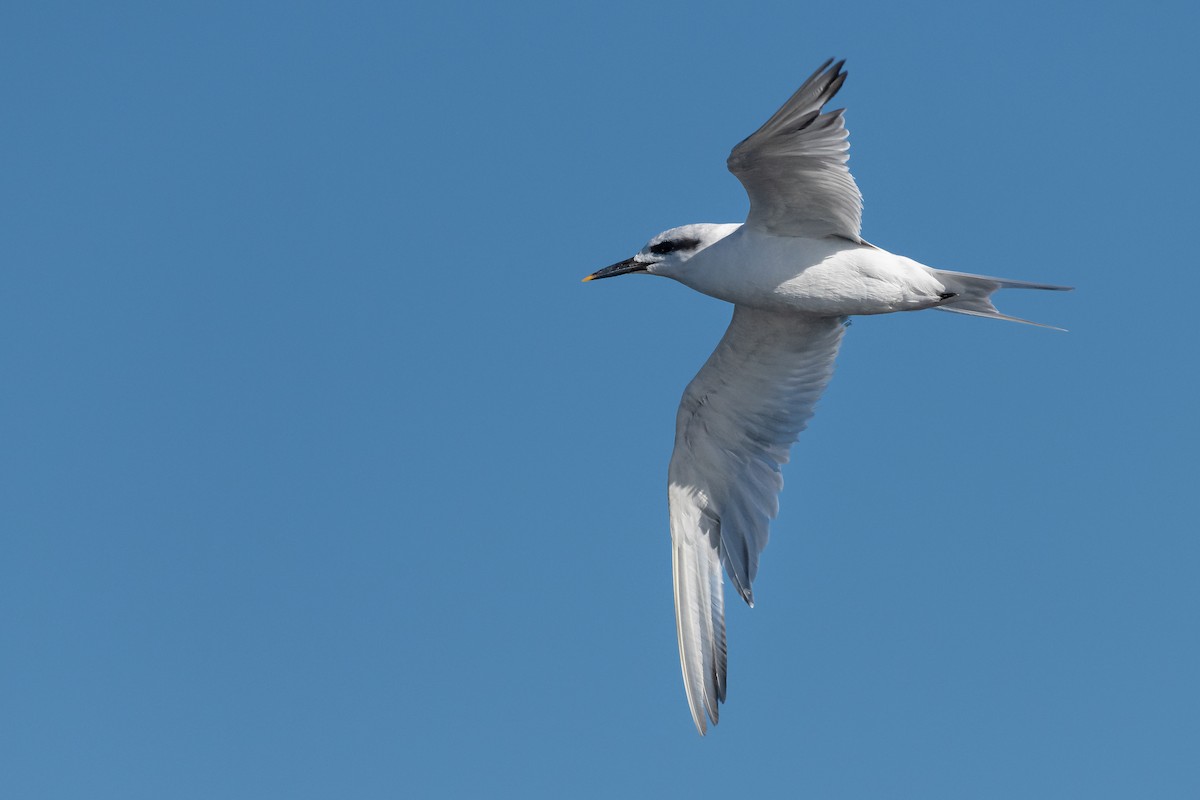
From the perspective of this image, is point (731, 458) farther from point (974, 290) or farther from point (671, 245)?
point (974, 290)

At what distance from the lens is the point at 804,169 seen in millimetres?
11469

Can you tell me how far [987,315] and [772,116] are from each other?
9.47 feet

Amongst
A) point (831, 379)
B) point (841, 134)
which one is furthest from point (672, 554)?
point (841, 134)

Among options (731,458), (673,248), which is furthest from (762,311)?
(731,458)

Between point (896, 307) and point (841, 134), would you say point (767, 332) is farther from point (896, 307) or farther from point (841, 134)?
point (841, 134)

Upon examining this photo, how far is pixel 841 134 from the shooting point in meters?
11.2

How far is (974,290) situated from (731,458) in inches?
115

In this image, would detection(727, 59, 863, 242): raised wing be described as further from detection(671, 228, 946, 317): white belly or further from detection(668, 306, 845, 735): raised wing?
detection(668, 306, 845, 735): raised wing

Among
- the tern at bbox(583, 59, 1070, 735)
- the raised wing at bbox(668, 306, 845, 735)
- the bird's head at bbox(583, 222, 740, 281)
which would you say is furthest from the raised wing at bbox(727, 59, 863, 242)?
the raised wing at bbox(668, 306, 845, 735)

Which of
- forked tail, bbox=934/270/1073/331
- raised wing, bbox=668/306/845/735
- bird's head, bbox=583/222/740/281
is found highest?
bird's head, bbox=583/222/740/281

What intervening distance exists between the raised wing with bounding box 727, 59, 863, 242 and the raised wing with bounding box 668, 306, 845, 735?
146cm

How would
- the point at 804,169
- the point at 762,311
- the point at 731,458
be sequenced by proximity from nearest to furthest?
the point at 804,169, the point at 762,311, the point at 731,458

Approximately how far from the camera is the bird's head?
1268 cm

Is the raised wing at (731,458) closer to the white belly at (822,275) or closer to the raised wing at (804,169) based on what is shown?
the white belly at (822,275)
